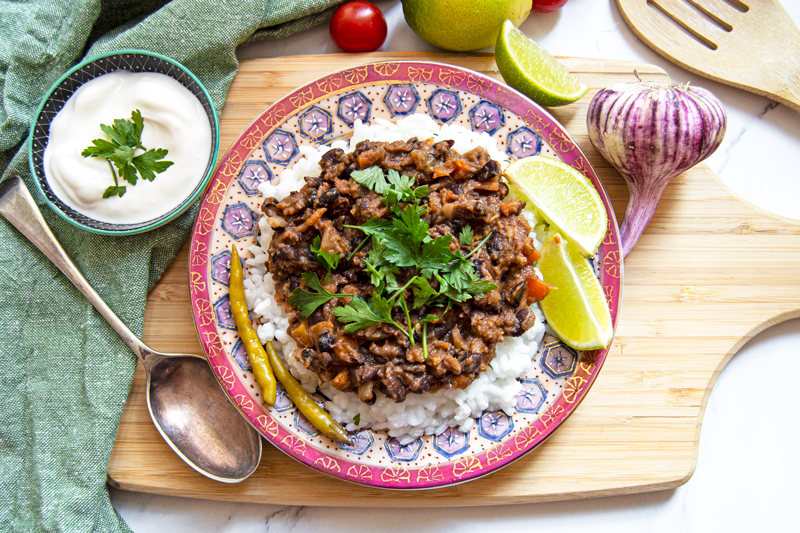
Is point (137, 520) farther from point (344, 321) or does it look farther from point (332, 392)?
point (344, 321)

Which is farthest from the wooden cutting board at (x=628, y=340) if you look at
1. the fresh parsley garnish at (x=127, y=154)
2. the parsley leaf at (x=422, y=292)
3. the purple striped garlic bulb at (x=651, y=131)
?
the parsley leaf at (x=422, y=292)

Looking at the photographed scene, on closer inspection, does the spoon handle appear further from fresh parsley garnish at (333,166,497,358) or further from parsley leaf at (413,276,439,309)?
parsley leaf at (413,276,439,309)

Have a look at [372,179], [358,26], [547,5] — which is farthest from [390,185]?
[547,5]

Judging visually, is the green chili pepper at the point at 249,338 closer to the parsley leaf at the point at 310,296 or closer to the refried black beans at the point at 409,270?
the refried black beans at the point at 409,270

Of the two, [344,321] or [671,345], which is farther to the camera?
[671,345]

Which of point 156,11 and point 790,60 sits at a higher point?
point 790,60

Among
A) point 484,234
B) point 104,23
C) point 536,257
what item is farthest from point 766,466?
point 104,23
